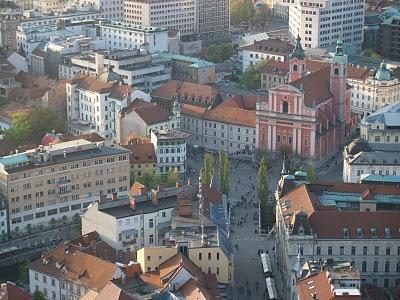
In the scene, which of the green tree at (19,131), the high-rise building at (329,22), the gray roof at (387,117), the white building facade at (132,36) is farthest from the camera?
the high-rise building at (329,22)

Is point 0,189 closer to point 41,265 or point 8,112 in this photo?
point 41,265

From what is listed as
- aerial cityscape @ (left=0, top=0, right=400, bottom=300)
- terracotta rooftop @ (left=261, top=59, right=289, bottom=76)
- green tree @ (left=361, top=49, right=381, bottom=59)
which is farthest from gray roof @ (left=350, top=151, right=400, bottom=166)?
green tree @ (left=361, top=49, right=381, bottom=59)

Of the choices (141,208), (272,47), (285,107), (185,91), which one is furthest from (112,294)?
(272,47)

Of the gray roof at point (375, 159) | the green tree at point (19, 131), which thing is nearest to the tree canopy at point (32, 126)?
the green tree at point (19, 131)

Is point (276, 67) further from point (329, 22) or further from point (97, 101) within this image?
point (97, 101)

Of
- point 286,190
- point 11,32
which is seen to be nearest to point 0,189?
point 286,190

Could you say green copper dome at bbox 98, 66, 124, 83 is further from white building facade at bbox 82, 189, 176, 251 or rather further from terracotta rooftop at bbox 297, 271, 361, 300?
terracotta rooftop at bbox 297, 271, 361, 300

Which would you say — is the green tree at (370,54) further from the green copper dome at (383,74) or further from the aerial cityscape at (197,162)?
the green copper dome at (383,74)
